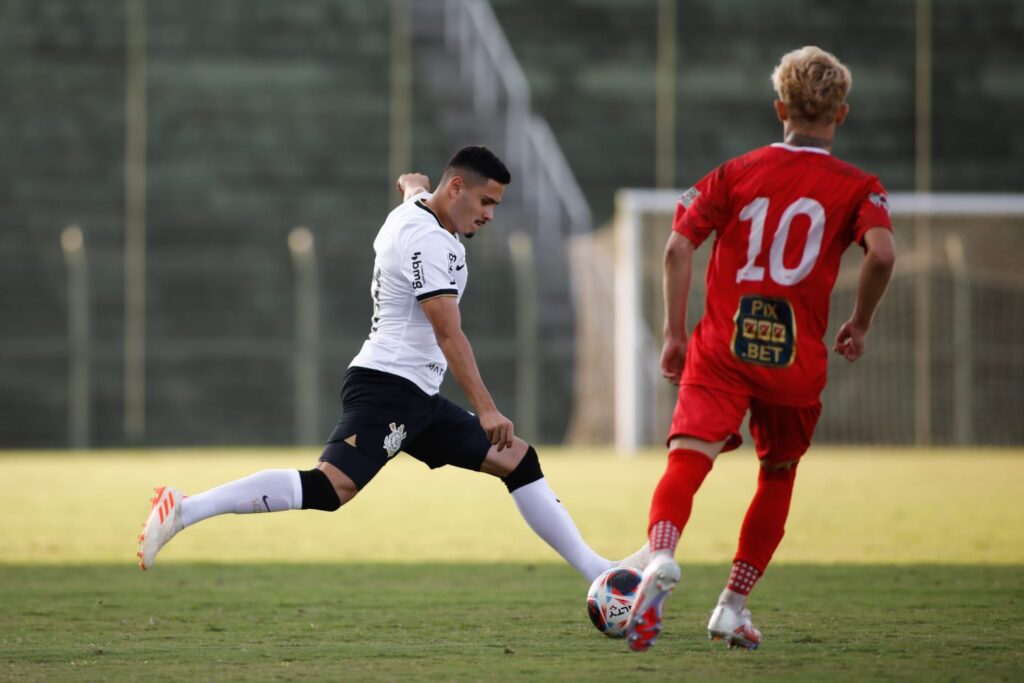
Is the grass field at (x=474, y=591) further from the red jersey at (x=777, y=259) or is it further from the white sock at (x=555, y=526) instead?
the red jersey at (x=777, y=259)

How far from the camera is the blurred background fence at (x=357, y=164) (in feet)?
72.9

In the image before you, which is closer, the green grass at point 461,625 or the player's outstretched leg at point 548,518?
the green grass at point 461,625

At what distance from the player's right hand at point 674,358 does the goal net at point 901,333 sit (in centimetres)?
1439

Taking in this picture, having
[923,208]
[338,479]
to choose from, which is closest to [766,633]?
[338,479]

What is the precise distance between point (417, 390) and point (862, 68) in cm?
2197

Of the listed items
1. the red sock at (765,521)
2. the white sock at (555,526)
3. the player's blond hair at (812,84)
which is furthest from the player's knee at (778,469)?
the player's blond hair at (812,84)

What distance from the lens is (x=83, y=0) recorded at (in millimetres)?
24984

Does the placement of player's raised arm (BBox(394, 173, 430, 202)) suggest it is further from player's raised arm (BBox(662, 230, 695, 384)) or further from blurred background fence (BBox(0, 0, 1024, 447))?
blurred background fence (BBox(0, 0, 1024, 447))

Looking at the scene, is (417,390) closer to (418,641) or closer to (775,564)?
(418,641)

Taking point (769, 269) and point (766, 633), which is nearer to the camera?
point (769, 269)

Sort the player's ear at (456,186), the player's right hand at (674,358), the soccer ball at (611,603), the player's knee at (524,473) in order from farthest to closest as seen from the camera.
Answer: the player's knee at (524,473) < the player's ear at (456,186) < the soccer ball at (611,603) < the player's right hand at (674,358)

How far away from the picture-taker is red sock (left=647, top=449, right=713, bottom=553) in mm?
4844

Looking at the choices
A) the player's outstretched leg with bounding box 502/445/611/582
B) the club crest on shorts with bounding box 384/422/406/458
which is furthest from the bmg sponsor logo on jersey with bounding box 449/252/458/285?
the player's outstretched leg with bounding box 502/445/611/582

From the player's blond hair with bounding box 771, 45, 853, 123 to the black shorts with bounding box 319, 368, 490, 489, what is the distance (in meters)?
1.74
